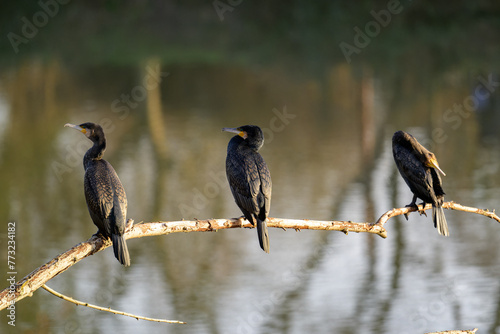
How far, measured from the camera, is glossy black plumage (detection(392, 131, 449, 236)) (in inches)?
227

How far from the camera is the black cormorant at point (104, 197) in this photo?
4578mm

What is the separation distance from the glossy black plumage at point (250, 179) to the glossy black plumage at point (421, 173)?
119 cm

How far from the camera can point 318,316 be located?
9.76 metres

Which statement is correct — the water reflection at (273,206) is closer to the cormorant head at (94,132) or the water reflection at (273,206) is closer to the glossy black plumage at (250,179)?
the glossy black plumage at (250,179)

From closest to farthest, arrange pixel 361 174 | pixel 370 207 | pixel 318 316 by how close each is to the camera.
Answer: pixel 318 316 → pixel 370 207 → pixel 361 174

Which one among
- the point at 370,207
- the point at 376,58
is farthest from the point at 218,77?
the point at 370,207

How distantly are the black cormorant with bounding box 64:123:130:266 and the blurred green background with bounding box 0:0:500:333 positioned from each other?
474cm

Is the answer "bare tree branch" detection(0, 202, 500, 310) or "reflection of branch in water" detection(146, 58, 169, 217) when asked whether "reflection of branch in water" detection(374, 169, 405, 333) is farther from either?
"bare tree branch" detection(0, 202, 500, 310)

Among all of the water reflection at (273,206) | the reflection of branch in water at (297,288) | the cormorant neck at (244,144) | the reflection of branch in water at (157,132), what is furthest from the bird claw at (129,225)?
the reflection of branch in water at (157,132)

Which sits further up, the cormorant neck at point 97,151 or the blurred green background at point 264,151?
the blurred green background at point 264,151

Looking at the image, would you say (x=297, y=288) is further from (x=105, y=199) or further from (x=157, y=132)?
(x=157, y=132)

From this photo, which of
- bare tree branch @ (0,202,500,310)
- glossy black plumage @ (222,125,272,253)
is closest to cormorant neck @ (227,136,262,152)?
glossy black plumage @ (222,125,272,253)

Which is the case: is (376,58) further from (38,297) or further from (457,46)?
(38,297)

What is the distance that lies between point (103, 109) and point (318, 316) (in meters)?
10.5
